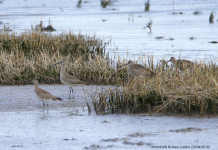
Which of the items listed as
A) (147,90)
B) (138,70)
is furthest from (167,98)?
(138,70)

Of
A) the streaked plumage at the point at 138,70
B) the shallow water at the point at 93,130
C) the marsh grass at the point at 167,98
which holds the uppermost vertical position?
the streaked plumage at the point at 138,70

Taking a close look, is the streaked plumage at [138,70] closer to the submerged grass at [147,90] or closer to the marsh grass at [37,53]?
the submerged grass at [147,90]

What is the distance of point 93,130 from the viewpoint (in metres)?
6.25

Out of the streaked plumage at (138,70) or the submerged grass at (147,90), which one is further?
the streaked plumage at (138,70)

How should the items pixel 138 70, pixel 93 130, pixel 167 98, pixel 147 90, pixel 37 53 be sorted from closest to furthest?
1. pixel 93 130
2. pixel 167 98
3. pixel 147 90
4. pixel 138 70
5. pixel 37 53

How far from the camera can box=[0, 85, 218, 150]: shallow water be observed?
550 centimetres

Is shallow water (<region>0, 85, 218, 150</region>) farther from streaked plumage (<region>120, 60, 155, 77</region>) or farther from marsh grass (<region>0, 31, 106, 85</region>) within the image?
marsh grass (<region>0, 31, 106, 85</region>)

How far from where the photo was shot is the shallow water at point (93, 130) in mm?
5500

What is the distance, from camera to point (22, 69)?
10.6 m

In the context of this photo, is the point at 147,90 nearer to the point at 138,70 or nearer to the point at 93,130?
the point at 93,130

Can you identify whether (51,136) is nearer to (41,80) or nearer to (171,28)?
(41,80)

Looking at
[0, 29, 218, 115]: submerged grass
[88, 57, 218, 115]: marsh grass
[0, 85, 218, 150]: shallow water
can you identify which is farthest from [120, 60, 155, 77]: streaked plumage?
[0, 85, 218, 150]: shallow water

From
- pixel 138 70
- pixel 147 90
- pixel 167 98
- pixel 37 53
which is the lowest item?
pixel 167 98

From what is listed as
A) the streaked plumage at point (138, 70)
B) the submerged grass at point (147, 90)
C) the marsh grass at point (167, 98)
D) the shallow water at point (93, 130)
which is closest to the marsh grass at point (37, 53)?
the submerged grass at point (147, 90)
